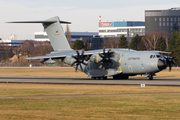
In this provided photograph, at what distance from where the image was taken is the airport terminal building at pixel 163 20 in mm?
157625

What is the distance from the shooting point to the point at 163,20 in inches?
6230

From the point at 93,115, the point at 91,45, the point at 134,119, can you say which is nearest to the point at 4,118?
the point at 93,115

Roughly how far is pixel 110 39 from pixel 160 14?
30699mm

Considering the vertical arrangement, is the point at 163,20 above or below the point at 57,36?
above

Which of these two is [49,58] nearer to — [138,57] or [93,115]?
[138,57]

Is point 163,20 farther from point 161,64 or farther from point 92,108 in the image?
point 92,108

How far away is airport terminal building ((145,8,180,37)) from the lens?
158 metres

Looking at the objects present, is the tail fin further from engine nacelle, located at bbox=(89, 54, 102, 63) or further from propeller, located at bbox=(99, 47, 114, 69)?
propeller, located at bbox=(99, 47, 114, 69)

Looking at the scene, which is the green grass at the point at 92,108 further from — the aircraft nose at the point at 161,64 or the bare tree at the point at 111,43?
the bare tree at the point at 111,43

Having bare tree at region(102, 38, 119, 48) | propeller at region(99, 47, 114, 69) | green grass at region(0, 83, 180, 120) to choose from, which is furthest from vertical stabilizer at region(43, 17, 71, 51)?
bare tree at region(102, 38, 119, 48)

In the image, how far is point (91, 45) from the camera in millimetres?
144750

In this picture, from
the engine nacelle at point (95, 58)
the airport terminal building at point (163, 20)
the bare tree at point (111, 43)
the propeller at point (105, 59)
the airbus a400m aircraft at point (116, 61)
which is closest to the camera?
the airbus a400m aircraft at point (116, 61)

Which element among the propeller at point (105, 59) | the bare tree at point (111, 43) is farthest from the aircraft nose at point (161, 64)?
the bare tree at point (111, 43)

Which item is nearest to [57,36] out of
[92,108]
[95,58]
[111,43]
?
[95,58]
